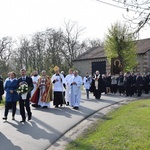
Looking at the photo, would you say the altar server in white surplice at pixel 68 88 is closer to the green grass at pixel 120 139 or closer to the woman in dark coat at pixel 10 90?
the woman in dark coat at pixel 10 90

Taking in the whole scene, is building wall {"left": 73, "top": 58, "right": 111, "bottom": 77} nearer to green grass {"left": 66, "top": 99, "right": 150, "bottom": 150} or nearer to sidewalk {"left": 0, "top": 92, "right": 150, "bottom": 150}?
sidewalk {"left": 0, "top": 92, "right": 150, "bottom": 150}

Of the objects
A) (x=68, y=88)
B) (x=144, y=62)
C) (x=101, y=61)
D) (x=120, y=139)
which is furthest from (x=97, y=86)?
(x=101, y=61)

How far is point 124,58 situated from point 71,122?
31.4 meters

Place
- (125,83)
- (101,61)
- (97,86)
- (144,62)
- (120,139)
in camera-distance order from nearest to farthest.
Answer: (120,139), (97,86), (125,83), (144,62), (101,61)

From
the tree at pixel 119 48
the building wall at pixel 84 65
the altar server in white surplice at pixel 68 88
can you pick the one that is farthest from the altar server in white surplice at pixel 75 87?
the building wall at pixel 84 65

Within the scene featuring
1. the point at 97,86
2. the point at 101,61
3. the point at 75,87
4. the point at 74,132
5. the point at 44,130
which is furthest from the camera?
the point at 101,61

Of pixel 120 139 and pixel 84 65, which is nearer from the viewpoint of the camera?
pixel 120 139

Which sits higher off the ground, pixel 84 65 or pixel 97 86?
pixel 84 65

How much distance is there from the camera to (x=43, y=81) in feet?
50.7

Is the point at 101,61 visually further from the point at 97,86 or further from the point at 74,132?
the point at 74,132

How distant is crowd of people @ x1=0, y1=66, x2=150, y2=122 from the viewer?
11.1 metres

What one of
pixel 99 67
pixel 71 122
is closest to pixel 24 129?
pixel 71 122

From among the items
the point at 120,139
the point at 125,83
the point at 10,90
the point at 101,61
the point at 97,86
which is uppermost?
the point at 101,61

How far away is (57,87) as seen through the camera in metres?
15.9
